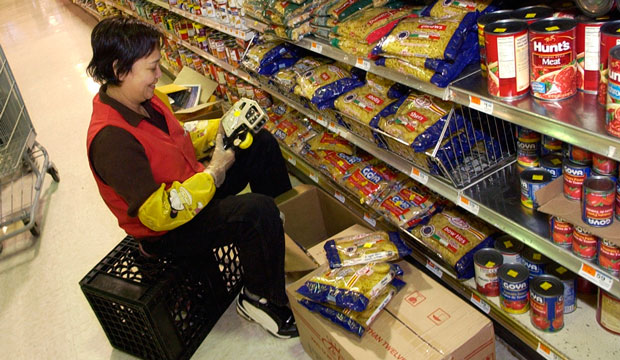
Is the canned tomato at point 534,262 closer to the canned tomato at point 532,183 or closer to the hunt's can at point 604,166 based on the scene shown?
the canned tomato at point 532,183

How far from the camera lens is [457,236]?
228 cm

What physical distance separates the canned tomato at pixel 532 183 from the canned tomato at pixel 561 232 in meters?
0.13

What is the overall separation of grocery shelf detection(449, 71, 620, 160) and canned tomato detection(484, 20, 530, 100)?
34mm

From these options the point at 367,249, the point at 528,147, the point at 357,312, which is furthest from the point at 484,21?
the point at 357,312

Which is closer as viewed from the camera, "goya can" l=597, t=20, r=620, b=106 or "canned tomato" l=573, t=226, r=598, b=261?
"goya can" l=597, t=20, r=620, b=106

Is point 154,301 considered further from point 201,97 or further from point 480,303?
point 201,97

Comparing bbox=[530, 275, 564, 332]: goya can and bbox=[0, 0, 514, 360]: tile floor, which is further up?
bbox=[530, 275, 564, 332]: goya can

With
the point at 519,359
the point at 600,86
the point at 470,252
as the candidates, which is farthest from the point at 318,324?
the point at 600,86

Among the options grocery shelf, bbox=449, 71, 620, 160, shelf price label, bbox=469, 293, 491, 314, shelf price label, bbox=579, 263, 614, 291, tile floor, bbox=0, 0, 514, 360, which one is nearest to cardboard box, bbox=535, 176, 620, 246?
shelf price label, bbox=579, 263, 614, 291

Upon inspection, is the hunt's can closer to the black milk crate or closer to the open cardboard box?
the black milk crate

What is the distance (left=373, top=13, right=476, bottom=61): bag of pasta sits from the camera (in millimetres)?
1907

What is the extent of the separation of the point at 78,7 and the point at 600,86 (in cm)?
1237

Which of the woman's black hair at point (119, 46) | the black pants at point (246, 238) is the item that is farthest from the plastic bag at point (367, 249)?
the woman's black hair at point (119, 46)

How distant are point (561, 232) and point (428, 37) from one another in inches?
31.3
